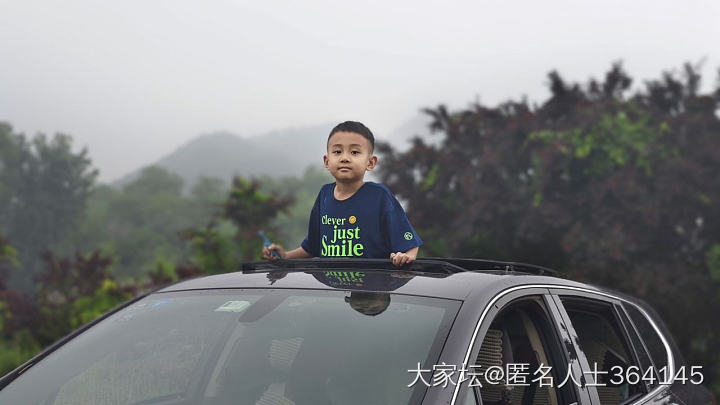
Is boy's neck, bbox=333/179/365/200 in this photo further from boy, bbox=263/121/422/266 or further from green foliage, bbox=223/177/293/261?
green foliage, bbox=223/177/293/261

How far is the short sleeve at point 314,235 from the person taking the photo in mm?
4113

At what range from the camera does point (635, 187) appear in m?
17.4

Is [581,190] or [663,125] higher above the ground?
[663,125]

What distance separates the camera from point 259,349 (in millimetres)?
2762

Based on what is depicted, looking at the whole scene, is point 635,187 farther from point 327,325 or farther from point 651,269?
point 327,325

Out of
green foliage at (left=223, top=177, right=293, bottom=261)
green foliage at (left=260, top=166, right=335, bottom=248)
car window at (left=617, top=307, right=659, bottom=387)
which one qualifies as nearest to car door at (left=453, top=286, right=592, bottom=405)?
car window at (left=617, top=307, right=659, bottom=387)

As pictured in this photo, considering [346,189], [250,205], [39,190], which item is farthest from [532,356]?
[39,190]

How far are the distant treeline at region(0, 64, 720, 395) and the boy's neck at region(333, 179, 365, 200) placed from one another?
31.4 feet

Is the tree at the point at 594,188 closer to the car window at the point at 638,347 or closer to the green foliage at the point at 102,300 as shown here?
the green foliage at the point at 102,300

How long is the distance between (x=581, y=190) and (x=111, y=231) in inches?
2903

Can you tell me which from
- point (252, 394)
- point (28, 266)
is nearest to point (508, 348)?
point (252, 394)

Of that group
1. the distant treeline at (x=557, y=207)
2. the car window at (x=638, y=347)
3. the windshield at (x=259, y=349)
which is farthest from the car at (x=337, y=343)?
the distant treeline at (x=557, y=207)

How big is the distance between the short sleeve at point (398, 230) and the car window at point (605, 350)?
2.58 feet

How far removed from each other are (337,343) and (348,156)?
142 centimetres
